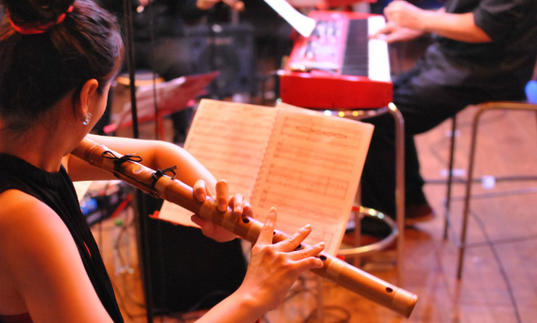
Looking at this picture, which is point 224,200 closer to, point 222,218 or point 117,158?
point 222,218

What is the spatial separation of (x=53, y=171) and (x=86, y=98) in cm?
15

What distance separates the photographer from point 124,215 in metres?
2.50

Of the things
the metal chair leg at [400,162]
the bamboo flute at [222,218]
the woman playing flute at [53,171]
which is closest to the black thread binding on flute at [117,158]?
the bamboo flute at [222,218]

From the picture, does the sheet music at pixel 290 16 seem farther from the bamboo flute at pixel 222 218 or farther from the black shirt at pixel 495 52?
the black shirt at pixel 495 52

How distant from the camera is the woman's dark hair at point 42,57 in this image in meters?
0.73

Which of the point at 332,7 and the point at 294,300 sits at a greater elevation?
the point at 332,7

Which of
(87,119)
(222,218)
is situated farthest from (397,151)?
(87,119)

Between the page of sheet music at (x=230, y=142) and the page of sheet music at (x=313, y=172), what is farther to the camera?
the page of sheet music at (x=230, y=142)

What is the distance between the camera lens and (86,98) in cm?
78

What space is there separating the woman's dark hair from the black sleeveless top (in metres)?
0.06

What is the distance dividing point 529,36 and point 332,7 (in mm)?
1044

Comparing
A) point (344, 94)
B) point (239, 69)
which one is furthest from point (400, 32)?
point (239, 69)

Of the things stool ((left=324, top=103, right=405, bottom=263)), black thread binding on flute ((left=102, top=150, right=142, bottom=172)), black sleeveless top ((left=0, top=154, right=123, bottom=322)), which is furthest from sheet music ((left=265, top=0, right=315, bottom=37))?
black sleeveless top ((left=0, top=154, right=123, bottom=322))

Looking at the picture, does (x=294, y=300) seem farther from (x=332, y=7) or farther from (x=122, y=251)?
(x=332, y=7)
